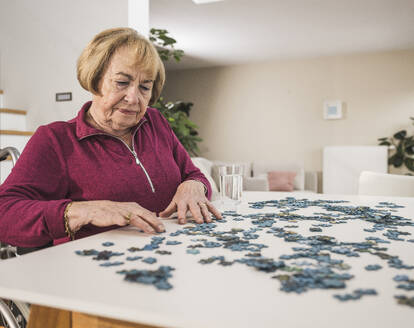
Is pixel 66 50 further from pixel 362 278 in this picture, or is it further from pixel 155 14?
pixel 362 278

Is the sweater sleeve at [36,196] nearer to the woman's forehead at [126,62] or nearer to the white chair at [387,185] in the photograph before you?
the woman's forehead at [126,62]

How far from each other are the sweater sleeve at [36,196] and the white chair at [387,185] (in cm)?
194

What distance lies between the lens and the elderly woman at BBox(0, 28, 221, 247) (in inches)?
51.0

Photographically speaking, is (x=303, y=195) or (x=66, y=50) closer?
(x=303, y=195)

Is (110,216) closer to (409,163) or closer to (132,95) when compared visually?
(132,95)

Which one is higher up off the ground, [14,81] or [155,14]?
[155,14]

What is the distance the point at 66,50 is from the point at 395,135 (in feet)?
21.6

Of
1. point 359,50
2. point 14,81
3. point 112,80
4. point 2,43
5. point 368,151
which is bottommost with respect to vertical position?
point 368,151

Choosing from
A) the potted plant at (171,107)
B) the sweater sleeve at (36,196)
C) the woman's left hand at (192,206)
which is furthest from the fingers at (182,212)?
the potted plant at (171,107)

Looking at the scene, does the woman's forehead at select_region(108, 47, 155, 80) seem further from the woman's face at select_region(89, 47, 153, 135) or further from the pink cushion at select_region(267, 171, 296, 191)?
the pink cushion at select_region(267, 171, 296, 191)

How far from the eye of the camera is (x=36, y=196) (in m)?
1.29

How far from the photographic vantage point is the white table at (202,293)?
550mm

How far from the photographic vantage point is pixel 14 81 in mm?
4230

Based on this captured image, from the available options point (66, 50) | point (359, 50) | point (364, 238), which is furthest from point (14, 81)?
point (359, 50)
